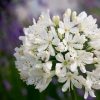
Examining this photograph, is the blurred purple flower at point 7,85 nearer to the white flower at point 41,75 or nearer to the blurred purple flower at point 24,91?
the blurred purple flower at point 24,91

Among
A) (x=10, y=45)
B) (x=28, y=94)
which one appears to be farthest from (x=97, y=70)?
(x=10, y=45)

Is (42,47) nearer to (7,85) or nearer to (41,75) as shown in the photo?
(41,75)

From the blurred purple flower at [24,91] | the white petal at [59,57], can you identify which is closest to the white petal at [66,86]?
the white petal at [59,57]

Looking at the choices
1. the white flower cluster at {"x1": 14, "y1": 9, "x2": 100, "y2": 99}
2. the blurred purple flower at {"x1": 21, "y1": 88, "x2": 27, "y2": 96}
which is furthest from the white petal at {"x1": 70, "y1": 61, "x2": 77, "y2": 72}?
the blurred purple flower at {"x1": 21, "y1": 88, "x2": 27, "y2": 96}

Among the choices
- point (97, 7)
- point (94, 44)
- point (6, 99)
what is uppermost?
point (97, 7)

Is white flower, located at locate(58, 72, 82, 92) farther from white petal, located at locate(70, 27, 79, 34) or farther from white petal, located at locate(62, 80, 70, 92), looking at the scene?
white petal, located at locate(70, 27, 79, 34)

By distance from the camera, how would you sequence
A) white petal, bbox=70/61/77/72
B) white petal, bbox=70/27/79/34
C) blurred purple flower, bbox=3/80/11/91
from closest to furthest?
white petal, bbox=70/61/77/72
white petal, bbox=70/27/79/34
blurred purple flower, bbox=3/80/11/91

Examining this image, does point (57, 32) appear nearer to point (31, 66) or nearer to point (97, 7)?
point (31, 66)

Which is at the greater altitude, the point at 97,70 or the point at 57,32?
the point at 57,32
